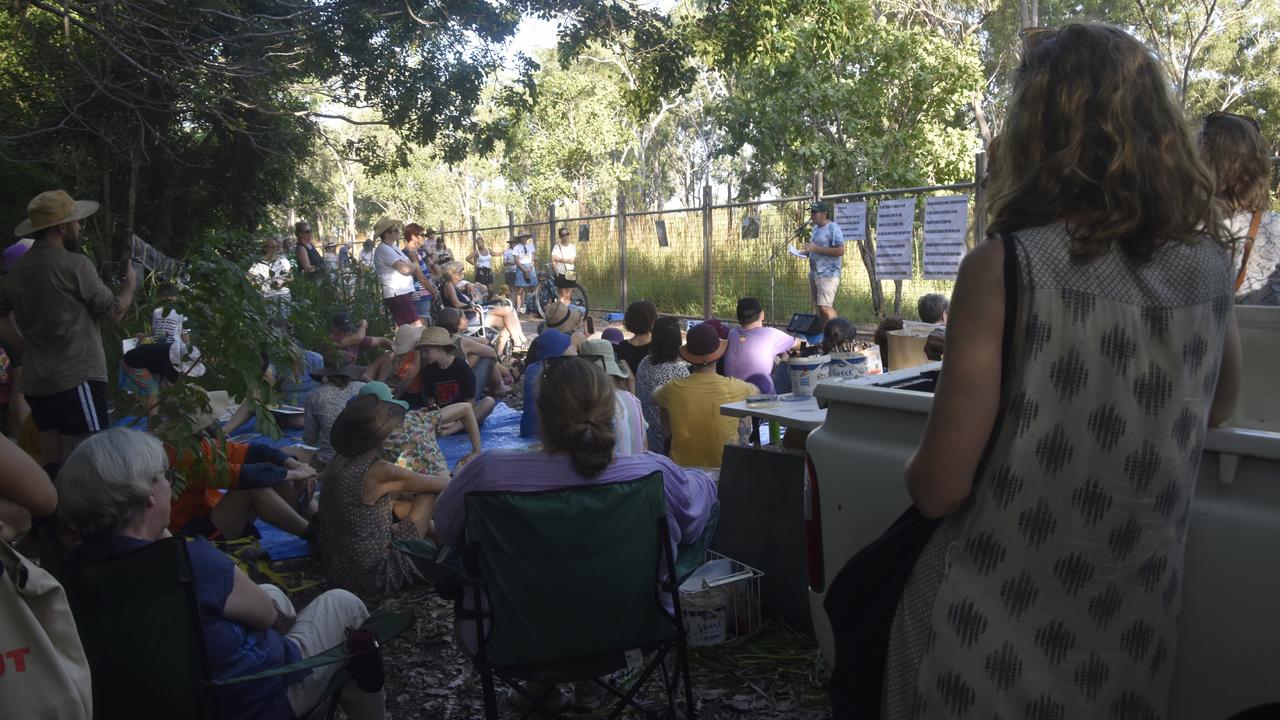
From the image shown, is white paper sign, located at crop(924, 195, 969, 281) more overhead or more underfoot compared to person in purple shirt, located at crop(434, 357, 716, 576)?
more overhead

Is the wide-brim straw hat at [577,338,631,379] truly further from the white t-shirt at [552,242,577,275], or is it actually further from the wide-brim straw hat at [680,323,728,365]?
the white t-shirt at [552,242,577,275]

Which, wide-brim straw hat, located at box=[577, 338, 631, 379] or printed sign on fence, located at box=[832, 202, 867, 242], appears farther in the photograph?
printed sign on fence, located at box=[832, 202, 867, 242]

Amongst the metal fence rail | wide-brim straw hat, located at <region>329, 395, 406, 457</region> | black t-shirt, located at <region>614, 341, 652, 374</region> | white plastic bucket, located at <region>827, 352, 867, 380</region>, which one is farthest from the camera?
the metal fence rail

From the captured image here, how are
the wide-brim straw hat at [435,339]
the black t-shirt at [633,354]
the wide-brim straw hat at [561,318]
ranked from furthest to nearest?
1. the wide-brim straw hat at [561,318]
2. the wide-brim straw hat at [435,339]
3. the black t-shirt at [633,354]

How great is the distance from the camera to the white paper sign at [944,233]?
9.43m

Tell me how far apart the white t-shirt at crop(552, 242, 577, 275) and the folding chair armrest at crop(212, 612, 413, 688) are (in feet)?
49.0

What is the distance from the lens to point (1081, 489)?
4.84 feet

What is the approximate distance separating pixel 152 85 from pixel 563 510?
985 cm

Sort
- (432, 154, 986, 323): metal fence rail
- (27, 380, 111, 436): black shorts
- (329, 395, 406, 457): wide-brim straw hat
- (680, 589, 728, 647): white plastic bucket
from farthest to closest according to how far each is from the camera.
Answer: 1. (432, 154, 986, 323): metal fence rail
2. (27, 380, 111, 436): black shorts
3. (329, 395, 406, 457): wide-brim straw hat
4. (680, 589, 728, 647): white plastic bucket

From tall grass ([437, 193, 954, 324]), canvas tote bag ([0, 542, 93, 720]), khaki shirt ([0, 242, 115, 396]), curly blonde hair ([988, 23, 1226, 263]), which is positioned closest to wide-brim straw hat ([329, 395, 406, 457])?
khaki shirt ([0, 242, 115, 396])

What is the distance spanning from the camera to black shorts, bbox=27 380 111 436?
205 inches

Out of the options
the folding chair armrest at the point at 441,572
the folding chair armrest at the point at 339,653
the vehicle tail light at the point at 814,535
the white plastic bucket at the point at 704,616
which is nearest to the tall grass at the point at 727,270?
the white plastic bucket at the point at 704,616

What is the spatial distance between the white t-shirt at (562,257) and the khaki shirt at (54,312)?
41.1ft

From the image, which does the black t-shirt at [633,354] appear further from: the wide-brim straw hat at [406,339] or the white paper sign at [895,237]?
the white paper sign at [895,237]
